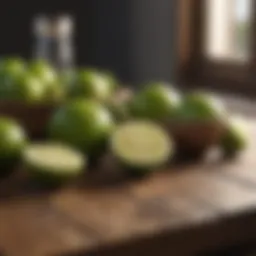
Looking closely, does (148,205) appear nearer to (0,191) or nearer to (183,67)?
(0,191)

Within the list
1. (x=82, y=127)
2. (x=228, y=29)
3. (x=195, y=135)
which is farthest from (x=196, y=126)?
(x=228, y=29)

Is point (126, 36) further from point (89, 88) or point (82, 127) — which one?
point (82, 127)

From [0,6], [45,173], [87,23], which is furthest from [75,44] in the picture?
[45,173]

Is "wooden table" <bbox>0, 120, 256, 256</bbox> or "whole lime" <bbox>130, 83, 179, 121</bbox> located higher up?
"whole lime" <bbox>130, 83, 179, 121</bbox>

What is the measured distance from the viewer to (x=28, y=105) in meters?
1.10

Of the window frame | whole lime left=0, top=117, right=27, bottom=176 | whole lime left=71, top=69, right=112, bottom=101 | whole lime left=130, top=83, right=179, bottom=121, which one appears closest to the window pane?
the window frame

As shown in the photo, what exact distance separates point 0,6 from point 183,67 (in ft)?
2.30

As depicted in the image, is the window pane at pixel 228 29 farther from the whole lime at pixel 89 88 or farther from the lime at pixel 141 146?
the lime at pixel 141 146

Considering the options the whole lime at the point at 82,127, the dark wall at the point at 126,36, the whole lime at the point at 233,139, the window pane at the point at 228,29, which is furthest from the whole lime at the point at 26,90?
the dark wall at the point at 126,36

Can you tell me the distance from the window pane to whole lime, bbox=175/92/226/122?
A: 146cm

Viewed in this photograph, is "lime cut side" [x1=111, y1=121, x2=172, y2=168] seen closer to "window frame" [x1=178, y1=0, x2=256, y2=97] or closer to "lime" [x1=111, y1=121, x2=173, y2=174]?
"lime" [x1=111, y1=121, x2=173, y2=174]

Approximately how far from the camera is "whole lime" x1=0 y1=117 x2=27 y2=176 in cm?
93

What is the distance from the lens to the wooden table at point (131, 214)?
72 centimetres

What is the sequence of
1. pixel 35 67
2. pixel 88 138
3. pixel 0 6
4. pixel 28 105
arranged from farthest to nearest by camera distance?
pixel 0 6 → pixel 35 67 → pixel 28 105 → pixel 88 138
